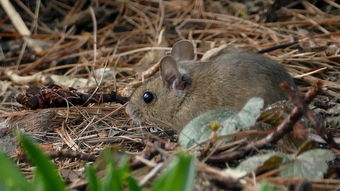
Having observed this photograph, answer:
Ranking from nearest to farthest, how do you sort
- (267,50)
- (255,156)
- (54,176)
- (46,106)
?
(54,176) → (255,156) → (46,106) → (267,50)

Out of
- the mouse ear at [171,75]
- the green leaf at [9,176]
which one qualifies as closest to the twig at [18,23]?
the mouse ear at [171,75]

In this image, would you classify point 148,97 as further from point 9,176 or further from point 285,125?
point 9,176

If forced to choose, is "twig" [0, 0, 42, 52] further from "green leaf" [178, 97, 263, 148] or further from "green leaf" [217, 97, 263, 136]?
"green leaf" [217, 97, 263, 136]

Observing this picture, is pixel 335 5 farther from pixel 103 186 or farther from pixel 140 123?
pixel 103 186

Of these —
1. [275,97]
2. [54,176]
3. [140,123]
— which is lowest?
[140,123]

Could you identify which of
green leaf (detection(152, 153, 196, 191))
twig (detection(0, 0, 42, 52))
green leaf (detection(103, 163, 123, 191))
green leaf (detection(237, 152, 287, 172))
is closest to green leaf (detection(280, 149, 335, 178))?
green leaf (detection(237, 152, 287, 172))

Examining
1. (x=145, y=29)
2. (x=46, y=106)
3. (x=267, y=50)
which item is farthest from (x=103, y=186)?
(x=145, y=29)

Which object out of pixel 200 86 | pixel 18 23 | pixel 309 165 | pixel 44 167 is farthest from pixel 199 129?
pixel 18 23

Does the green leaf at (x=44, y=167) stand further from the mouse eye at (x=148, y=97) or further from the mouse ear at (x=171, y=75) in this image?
the mouse eye at (x=148, y=97)
